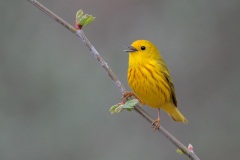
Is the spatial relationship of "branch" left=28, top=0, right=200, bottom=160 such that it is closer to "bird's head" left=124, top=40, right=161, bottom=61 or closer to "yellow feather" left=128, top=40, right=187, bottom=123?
"yellow feather" left=128, top=40, right=187, bottom=123

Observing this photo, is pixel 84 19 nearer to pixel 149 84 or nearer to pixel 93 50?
pixel 93 50

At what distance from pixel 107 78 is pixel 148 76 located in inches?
142

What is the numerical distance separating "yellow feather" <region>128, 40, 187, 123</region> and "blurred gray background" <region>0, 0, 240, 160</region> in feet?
9.27

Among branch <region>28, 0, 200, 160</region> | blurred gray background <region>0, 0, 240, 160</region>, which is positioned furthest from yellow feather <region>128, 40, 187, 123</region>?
blurred gray background <region>0, 0, 240, 160</region>

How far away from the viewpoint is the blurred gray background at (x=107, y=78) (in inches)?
335

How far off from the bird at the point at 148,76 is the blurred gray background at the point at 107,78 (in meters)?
2.83

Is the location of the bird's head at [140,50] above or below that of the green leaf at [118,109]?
above

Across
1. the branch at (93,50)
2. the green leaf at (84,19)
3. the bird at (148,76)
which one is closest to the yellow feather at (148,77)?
the bird at (148,76)

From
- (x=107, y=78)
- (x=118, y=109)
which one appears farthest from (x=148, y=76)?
(x=107, y=78)

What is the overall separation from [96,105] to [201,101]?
195 cm

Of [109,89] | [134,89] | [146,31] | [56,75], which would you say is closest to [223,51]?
[146,31]

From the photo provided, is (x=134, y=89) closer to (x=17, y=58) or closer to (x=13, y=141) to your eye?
(x=13, y=141)

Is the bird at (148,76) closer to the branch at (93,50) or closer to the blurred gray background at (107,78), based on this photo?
the branch at (93,50)

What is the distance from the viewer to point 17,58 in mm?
Answer: 9094
